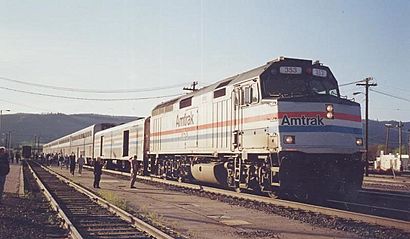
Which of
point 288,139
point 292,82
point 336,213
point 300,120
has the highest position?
point 292,82

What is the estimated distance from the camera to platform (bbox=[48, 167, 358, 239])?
11.3 m

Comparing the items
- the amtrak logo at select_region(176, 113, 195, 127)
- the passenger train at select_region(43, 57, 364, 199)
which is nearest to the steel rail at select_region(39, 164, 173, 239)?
the passenger train at select_region(43, 57, 364, 199)

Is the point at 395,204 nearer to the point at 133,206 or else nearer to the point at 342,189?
the point at 342,189

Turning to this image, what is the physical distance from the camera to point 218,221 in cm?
1342

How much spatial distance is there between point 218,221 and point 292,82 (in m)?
5.91

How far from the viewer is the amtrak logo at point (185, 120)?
81.9 feet

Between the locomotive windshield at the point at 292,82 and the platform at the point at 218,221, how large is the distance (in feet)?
13.1

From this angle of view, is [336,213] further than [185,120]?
No

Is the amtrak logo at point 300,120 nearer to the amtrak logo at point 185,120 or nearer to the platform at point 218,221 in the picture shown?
the platform at point 218,221

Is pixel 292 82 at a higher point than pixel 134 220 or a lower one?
higher

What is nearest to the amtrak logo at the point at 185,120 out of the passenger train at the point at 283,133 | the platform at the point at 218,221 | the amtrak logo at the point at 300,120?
the passenger train at the point at 283,133

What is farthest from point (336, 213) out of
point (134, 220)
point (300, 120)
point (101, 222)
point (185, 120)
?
point (185, 120)

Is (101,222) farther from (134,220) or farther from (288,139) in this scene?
(288,139)

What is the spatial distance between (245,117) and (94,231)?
8.08 m
